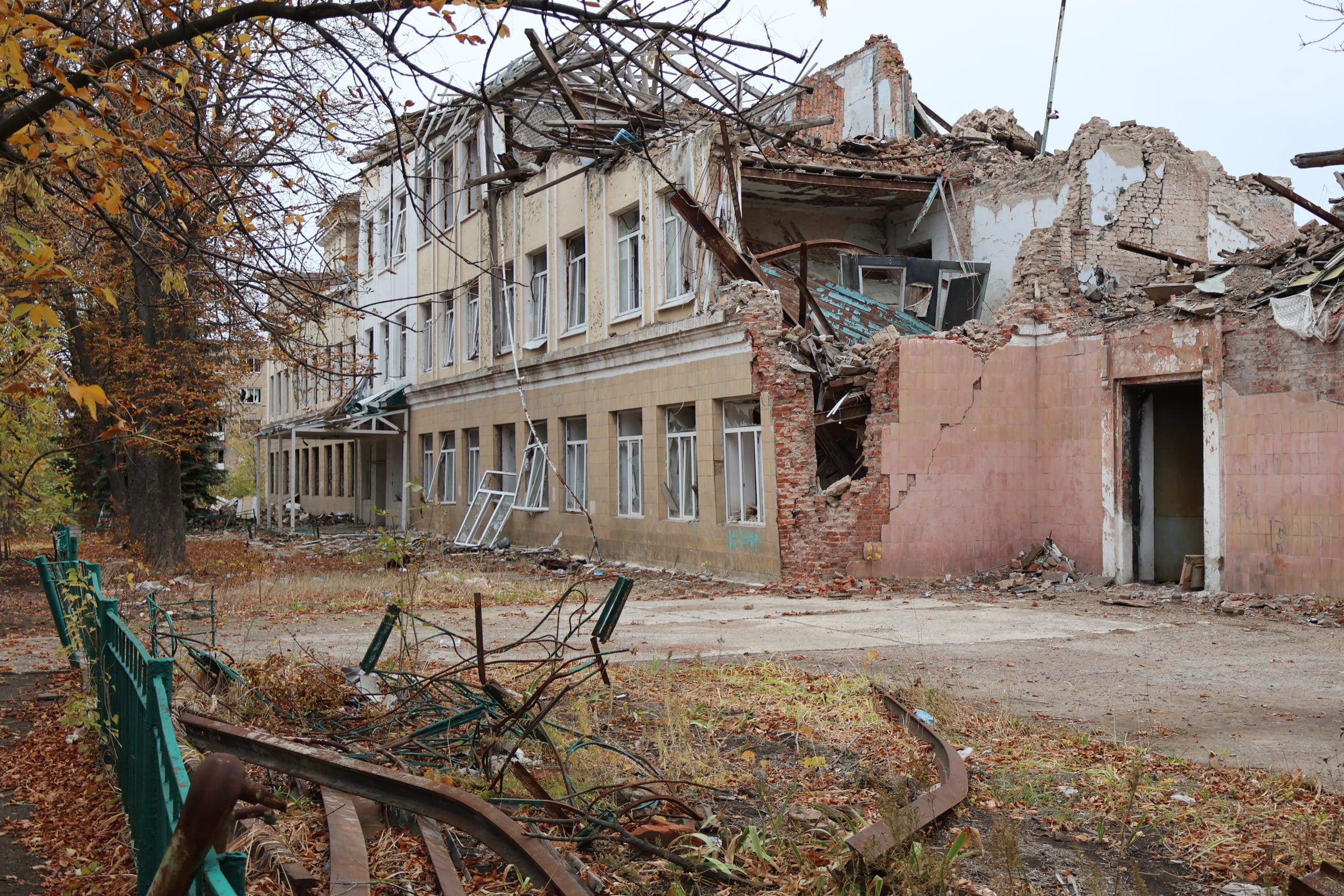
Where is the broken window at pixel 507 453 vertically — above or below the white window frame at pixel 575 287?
below

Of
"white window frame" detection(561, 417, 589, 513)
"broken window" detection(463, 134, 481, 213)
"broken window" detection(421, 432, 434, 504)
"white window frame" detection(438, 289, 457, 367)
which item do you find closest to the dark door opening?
"white window frame" detection(561, 417, 589, 513)

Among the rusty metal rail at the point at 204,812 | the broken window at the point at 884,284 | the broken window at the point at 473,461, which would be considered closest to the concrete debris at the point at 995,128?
the broken window at the point at 884,284

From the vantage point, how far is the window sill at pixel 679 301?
17219 millimetres

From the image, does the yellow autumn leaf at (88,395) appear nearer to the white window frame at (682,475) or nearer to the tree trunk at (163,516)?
the tree trunk at (163,516)

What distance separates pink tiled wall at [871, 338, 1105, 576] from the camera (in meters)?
15.2

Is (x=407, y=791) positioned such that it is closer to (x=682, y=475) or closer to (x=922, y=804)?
A: (x=922, y=804)

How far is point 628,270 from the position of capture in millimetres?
19516

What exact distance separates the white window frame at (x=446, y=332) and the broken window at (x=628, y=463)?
853cm

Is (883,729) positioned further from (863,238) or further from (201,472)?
(201,472)

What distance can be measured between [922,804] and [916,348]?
11.2 metres

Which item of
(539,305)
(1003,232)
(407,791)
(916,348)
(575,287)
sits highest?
(1003,232)

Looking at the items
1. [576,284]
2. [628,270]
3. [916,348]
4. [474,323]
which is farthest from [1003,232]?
[474,323]

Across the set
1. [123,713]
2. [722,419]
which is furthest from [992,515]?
[123,713]

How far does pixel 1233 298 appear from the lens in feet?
44.1
